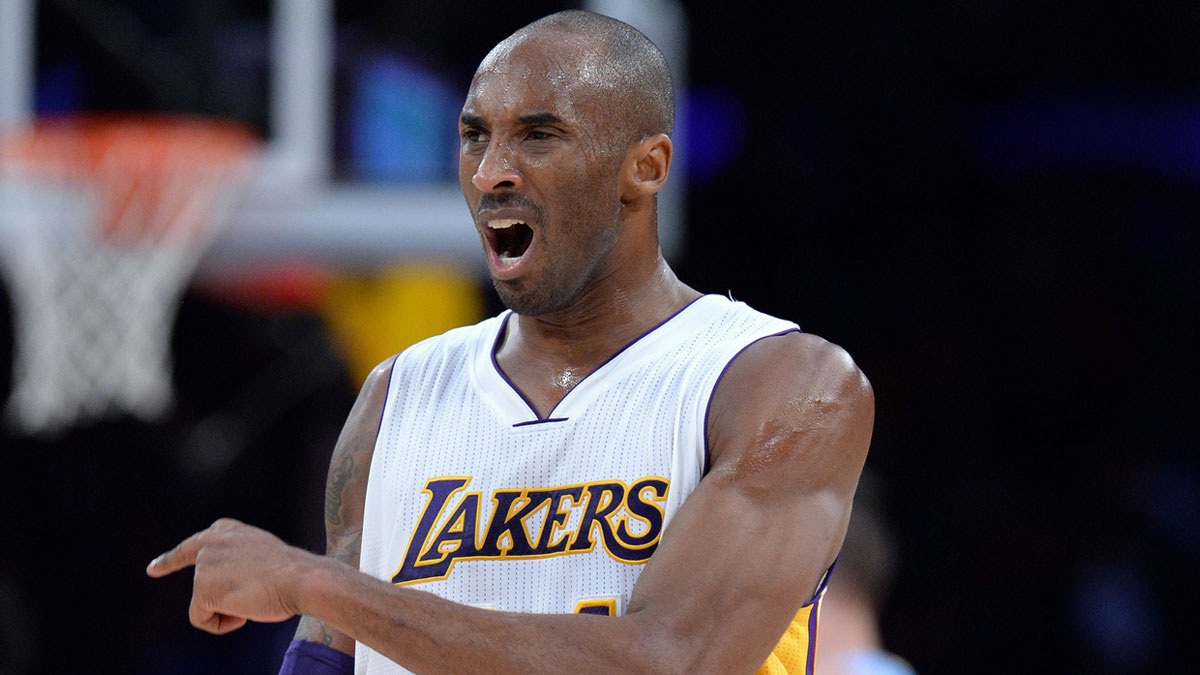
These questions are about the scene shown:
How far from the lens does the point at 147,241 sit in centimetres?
693

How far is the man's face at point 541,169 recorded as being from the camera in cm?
255

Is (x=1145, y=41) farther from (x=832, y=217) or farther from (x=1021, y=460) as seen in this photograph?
(x=1021, y=460)

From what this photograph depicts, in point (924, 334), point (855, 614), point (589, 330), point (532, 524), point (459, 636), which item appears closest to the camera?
point (459, 636)

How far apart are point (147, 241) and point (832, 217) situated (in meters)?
4.66

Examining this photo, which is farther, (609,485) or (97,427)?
(97,427)

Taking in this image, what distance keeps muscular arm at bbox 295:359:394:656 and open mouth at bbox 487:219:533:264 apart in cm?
41

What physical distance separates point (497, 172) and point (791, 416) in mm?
652

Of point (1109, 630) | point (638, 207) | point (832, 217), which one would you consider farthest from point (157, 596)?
point (638, 207)

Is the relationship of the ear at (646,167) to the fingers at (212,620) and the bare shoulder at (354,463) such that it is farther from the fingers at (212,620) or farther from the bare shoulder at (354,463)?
the fingers at (212,620)

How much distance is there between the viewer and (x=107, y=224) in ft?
22.1

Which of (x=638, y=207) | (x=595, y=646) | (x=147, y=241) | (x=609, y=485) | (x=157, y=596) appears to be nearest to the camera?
(x=595, y=646)

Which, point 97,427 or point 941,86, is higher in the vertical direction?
point 941,86

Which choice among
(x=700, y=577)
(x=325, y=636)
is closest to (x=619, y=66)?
(x=700, y=577)

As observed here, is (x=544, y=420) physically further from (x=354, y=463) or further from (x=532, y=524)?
(x=354, y=463)
